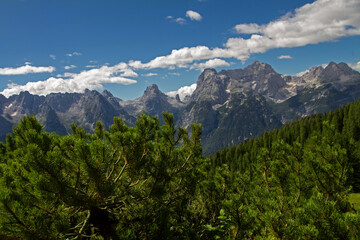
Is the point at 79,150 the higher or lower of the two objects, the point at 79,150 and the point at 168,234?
the higher

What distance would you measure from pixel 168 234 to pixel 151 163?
6.84 ft

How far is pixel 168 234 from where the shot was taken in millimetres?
5719

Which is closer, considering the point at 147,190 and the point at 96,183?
the point at 96,183

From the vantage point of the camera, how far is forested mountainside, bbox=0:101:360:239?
439cm

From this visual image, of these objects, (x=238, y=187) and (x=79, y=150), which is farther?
(x=238, y=187)

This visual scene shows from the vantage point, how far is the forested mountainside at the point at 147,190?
14.4 ft

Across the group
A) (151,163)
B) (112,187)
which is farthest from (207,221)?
(112,187)

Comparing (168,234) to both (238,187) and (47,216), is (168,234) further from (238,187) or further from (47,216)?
(238,187)

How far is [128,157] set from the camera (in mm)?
5984

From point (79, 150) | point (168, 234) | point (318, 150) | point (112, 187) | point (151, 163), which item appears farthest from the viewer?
point (318, 150)

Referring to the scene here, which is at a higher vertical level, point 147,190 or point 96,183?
point 96,183

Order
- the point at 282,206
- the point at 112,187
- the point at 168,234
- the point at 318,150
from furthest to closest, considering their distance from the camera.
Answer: the point at 318,150 → the point at 282,206 → the point at 168,234 → the point at 112,187

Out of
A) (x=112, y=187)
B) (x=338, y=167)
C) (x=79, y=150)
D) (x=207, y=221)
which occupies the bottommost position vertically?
(x=207, y=221)

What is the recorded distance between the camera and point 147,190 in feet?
20.7
